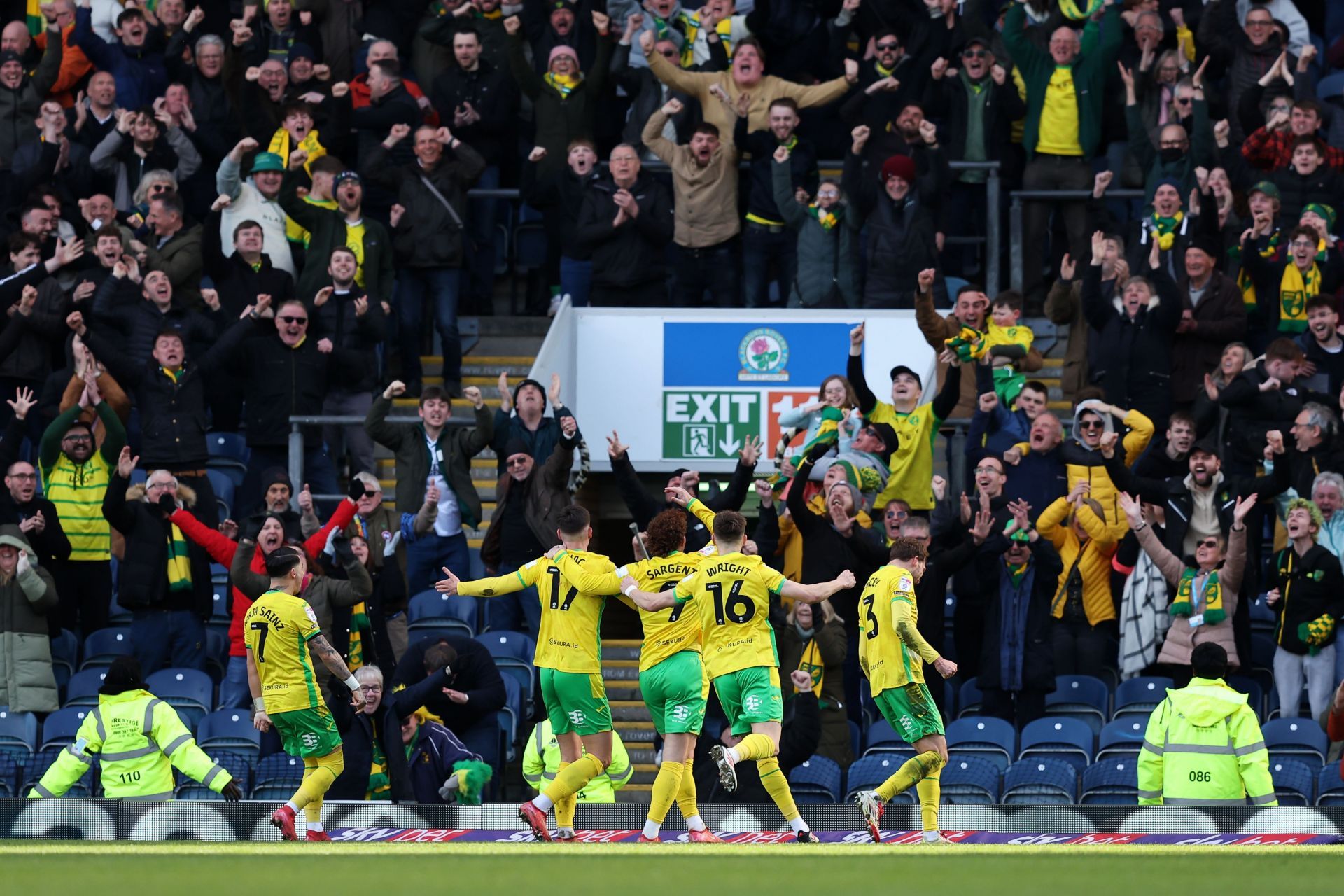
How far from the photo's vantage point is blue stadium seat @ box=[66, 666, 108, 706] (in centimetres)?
1645

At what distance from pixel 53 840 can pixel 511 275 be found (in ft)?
27.4

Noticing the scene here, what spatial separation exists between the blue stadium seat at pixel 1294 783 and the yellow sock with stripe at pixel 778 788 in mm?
3410

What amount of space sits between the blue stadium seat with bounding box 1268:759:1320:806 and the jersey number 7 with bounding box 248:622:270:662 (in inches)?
246

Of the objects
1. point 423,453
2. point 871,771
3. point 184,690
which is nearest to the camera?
point 871,771

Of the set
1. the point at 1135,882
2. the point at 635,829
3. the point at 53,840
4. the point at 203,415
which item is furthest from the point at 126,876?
the point at 203,415

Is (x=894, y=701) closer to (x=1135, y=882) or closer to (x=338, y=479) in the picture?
(x=1135, y=882)

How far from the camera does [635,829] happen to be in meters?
13.8

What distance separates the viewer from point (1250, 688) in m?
15.7

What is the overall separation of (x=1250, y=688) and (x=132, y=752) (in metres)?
7.36

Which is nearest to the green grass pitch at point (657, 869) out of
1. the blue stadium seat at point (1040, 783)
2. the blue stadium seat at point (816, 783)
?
the blue stadium seat at point (1040, 783)

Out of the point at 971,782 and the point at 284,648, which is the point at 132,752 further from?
the point at 971,782

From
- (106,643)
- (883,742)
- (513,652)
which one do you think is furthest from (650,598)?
(106,643)

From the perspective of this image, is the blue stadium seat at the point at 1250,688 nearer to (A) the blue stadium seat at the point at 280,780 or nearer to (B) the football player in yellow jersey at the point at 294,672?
(B) the football player in yellow jersey at the point at 294,672

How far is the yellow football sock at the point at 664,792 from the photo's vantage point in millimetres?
12867
